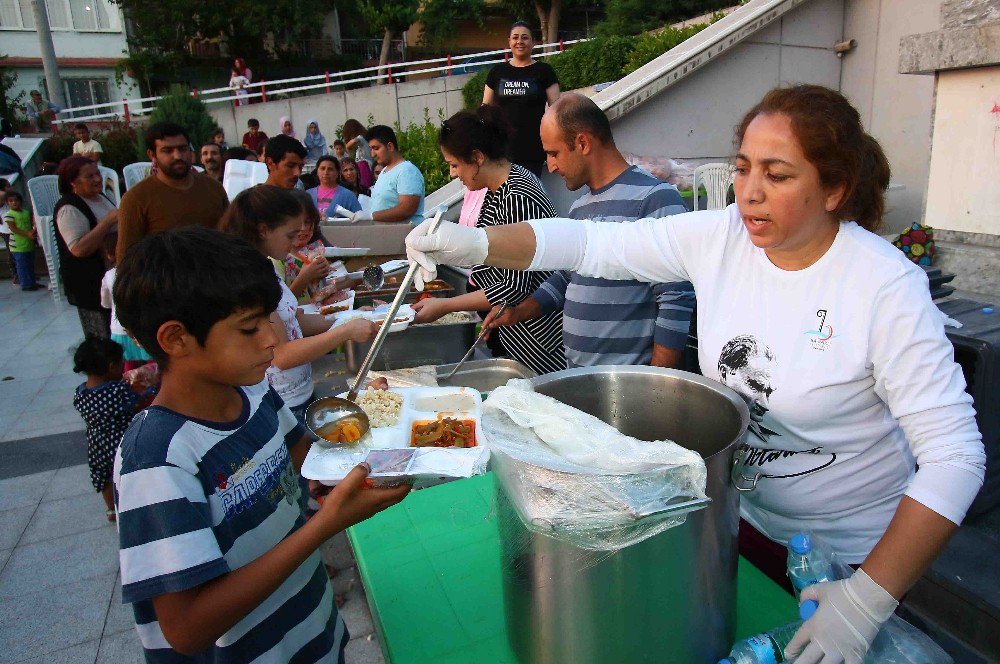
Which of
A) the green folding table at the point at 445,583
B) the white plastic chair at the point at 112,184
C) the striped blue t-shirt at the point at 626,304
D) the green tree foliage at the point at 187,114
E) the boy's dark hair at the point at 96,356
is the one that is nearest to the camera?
the green folding table at the point at 445,583

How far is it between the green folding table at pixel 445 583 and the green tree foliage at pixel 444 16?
3079 cm

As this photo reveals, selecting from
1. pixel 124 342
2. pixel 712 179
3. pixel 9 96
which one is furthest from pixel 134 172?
pixel 9 96

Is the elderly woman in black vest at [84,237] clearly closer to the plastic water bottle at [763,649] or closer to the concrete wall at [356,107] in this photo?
the plastic water bottle at [763,649]

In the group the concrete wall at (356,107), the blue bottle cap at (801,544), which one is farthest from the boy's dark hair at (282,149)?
the concrete wall at (356,107)

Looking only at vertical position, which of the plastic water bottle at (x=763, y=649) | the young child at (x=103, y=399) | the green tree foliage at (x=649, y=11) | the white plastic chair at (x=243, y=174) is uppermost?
the green tree foliage at (x=649, y=11)

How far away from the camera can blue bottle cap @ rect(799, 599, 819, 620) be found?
1.12 meters

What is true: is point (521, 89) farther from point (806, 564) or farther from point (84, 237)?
point (806, 564)

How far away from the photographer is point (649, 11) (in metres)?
19.9

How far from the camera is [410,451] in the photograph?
4.46 ft

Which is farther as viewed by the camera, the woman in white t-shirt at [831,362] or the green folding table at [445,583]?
the green folding table at [445,583]

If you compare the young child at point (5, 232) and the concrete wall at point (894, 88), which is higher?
the concrete wall at point (894, 88)

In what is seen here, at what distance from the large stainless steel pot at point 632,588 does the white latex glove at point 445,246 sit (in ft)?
2.12

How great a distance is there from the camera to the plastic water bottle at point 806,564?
1.22 meters

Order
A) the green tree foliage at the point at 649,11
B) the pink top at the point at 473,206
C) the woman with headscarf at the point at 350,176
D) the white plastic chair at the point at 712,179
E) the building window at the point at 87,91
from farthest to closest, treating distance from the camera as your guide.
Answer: the building window at the point at 87,91 → the green tree foliage at the point at 649,11 → the woman with headscarf at the point at 350,176 → the white plastic chair at the point at 712,179 → the pink top at the point at 473,206
